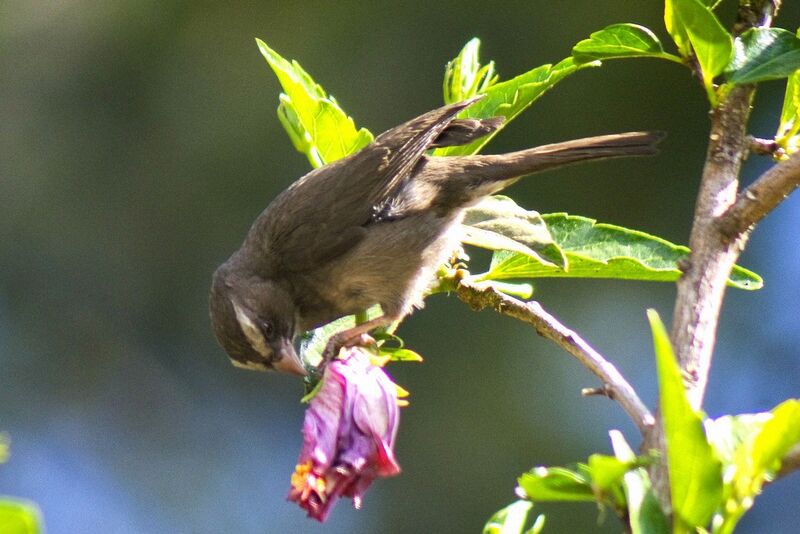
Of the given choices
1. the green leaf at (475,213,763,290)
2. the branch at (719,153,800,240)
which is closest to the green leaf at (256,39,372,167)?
the green leaf at (475,213,763,290)

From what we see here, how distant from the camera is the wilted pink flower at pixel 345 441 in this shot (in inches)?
93.4

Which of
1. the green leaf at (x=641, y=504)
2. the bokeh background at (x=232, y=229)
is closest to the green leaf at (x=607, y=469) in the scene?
the green leaf at (x=641, y=504)

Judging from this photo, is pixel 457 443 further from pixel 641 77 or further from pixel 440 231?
pixel 440 231

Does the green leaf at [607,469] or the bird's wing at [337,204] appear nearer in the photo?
the green leaf at [607,469]

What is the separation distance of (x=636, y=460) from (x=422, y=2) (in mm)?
7733

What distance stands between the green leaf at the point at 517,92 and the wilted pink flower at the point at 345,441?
1.00 m

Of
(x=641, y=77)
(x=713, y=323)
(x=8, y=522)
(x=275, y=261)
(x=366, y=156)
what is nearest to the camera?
(x=8, y=522)

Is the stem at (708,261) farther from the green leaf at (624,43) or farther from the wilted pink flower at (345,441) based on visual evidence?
the wilted pink flower at (345,441)

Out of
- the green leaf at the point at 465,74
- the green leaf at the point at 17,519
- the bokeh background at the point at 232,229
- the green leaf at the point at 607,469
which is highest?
the green leaf at the point at 17,519

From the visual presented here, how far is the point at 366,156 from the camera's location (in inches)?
168

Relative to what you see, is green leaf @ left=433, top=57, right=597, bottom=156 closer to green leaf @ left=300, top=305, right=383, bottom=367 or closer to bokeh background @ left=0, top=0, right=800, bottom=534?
green leaf @ left=300, top=305, right=383, bottom=367

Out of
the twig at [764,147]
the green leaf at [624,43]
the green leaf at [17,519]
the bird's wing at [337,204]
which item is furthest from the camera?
the bird's wing at [337,204]

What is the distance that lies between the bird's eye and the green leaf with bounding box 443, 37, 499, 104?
1.25m

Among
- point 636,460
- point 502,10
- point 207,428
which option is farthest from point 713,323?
point 207,428
